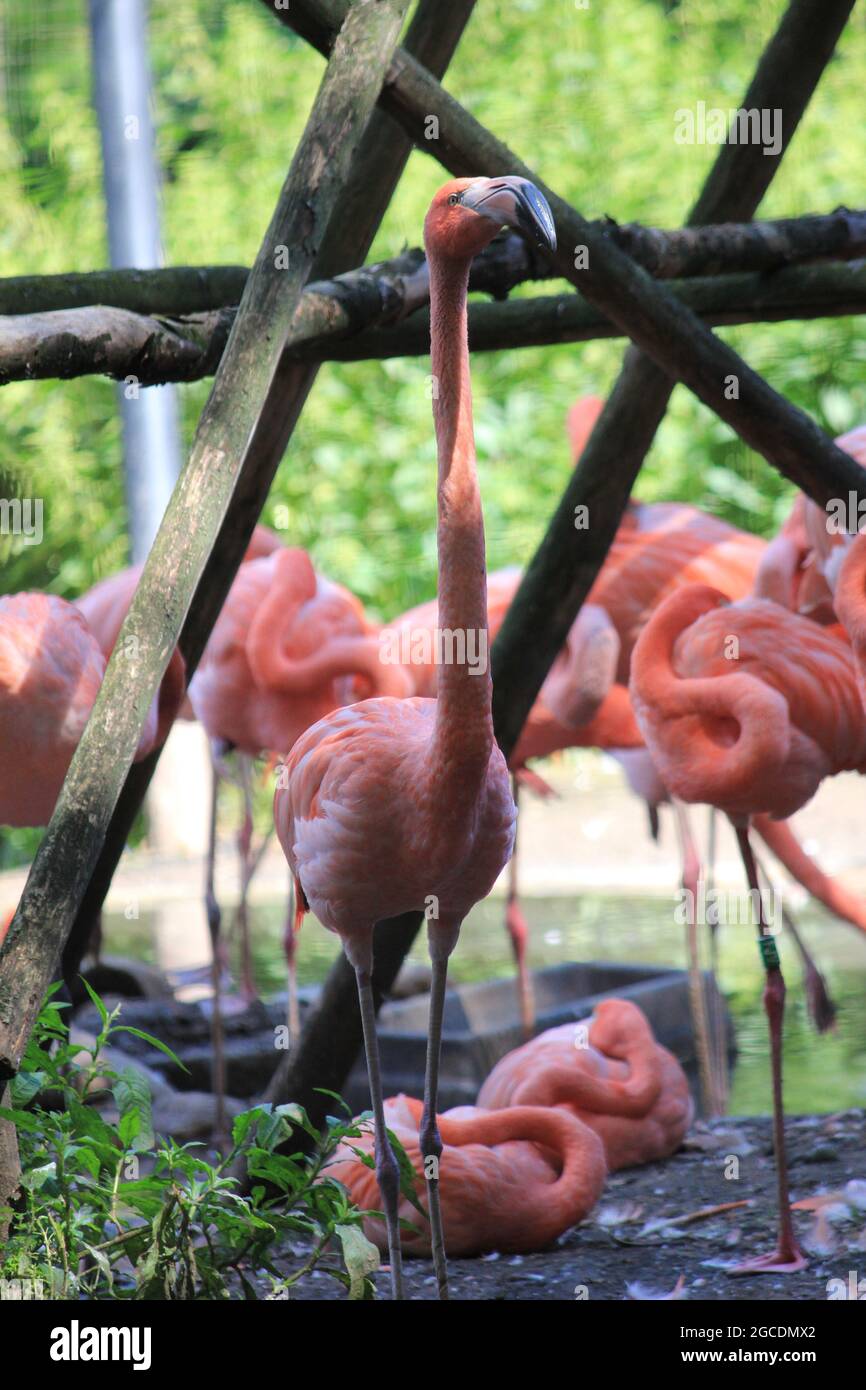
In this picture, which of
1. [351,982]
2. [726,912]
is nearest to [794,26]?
[351,982]

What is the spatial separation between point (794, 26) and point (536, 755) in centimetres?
215

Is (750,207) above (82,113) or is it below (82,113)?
below

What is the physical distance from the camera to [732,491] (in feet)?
27.6

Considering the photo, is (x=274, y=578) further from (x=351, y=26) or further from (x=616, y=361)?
(x=616, y=361)

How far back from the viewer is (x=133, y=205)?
6.70 metres

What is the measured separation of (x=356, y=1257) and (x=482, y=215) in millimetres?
1372

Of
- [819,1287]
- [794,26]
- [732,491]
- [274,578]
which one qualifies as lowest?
[819,1287]

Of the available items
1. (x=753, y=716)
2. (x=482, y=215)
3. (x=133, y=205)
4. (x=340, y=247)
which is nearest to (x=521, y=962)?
(x=753, y=716)

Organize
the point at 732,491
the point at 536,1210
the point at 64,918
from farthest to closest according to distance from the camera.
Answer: the point at 732,491
the point at 536,1210
the point at 64,918

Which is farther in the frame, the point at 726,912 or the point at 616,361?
the point at 616,361

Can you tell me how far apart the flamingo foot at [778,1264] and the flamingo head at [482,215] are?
181 cm

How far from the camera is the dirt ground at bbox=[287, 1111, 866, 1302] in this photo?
2916 millimetres

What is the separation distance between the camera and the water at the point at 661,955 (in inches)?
175

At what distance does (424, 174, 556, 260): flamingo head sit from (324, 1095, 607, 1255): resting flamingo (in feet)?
5.26
